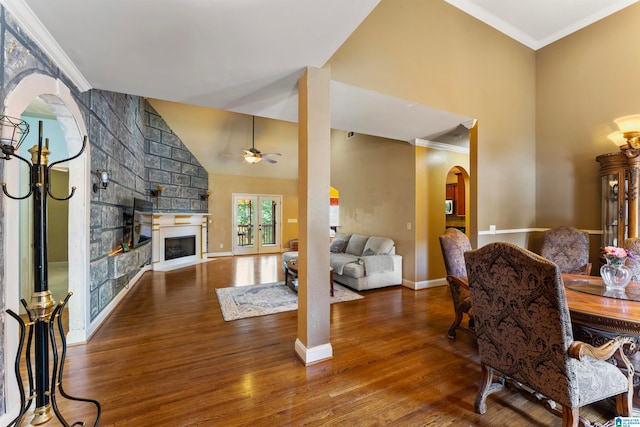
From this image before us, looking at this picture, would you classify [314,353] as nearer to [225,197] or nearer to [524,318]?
[524,318]

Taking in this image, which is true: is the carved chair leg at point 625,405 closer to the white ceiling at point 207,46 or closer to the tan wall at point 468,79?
the tan wall at point 468,79

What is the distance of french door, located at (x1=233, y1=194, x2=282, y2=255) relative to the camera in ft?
29.1

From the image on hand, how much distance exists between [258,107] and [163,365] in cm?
281

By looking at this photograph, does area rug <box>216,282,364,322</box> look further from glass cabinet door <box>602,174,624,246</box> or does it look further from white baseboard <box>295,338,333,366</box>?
glass cabinet door <box>602,174,624,246</box>

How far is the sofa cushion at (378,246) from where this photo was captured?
16.4 ft

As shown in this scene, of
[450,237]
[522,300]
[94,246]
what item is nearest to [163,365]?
[94,246]

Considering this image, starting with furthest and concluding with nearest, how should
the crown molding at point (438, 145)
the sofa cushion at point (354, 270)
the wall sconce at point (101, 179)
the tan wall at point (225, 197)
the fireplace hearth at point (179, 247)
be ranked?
1. the tan wall at point (225, 197)
2. the fireplace hearth at point (179, 247)
3. the crown molding at point (438, 145)
4. the sofa cushion at point (354, 270)
5. the wall sconce at point (101, 179)

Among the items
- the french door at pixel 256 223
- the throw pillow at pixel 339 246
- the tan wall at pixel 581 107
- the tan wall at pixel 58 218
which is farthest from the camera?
the french door at pixel 256 223

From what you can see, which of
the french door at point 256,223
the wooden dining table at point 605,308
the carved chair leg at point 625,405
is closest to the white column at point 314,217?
the wooden dining table at point 605,308

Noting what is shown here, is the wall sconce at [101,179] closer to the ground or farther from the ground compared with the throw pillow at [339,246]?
farther from the ground

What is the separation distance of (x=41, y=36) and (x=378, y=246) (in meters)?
4.82

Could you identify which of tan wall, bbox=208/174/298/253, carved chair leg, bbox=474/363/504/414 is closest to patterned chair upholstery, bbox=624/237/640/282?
carved chair leg, bbox=474/363/504/414

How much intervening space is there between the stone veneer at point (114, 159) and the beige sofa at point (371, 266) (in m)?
Result: 2.75

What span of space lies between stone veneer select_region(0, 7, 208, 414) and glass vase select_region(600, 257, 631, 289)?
4.12 m
